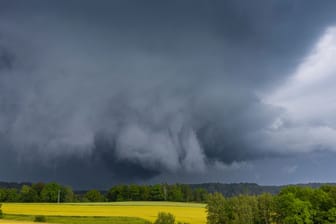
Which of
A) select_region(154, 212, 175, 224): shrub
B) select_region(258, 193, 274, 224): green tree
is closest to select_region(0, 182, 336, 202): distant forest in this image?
select_region(258, 193, 274, 224): green tree

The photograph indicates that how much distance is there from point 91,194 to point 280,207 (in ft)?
415

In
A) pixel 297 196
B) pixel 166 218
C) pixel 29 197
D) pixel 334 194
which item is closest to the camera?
pixel 166 218

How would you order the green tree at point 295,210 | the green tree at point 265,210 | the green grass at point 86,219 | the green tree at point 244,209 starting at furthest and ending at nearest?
the green tree at point 265,210, the green tree at point 244,209, the green grass at point 86,219, the green tree at point 295,210

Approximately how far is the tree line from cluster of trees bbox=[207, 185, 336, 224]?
3850 inches

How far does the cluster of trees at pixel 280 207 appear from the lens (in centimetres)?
7388

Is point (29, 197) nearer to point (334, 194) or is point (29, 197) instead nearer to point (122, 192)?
point (122, 192)

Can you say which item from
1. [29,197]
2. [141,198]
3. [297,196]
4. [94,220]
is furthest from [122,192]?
[297,196]

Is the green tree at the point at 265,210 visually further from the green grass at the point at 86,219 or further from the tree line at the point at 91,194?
the tree line at the point at 91,194

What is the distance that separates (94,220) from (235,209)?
33.7m

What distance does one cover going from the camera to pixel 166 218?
69062 mm

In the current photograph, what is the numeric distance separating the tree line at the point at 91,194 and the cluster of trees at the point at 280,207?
321 feet

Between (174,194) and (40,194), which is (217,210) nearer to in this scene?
(174,194)

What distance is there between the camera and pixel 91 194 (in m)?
184

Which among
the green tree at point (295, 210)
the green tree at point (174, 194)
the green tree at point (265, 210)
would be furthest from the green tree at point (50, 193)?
the green tree at point (295, 210)
